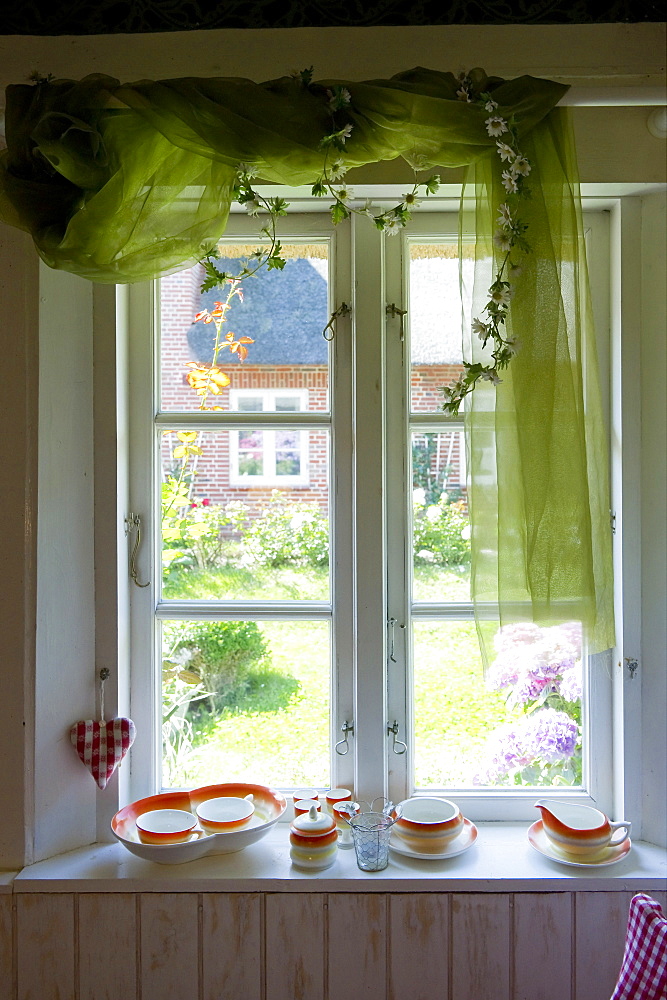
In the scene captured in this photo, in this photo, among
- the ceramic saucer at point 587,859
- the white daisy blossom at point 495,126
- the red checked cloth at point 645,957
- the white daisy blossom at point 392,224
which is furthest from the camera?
the ceramic saucer at point 587,859

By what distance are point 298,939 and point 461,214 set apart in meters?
1.39

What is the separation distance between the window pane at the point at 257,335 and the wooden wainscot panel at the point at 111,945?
1036 millimetres

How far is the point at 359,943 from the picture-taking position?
143 centimetres

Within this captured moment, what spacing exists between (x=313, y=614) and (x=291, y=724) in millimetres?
→ 256

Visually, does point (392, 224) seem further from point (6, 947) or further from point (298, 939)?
point (6, 947)

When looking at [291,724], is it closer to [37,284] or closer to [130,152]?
[37,284]

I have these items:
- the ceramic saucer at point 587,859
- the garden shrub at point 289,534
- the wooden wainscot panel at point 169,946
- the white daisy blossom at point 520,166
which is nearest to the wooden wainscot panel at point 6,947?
the wooden wainscot panel at point 169,946

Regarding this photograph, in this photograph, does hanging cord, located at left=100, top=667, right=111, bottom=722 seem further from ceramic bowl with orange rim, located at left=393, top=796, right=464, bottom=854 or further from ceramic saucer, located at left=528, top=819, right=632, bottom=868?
ceramic saucer, located at left=528, top=819, right=632, bottom=868

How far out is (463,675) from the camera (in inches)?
65.5

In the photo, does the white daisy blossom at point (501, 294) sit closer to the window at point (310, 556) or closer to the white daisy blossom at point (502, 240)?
the white daisy blossom at point (502, 240)

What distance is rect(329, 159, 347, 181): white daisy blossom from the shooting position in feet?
4.08

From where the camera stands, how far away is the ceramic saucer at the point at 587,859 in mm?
1449

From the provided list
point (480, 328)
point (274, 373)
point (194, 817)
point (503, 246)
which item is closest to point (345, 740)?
point (194, 817)

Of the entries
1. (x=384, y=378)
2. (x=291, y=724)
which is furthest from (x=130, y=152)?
(x=291, y=724)
